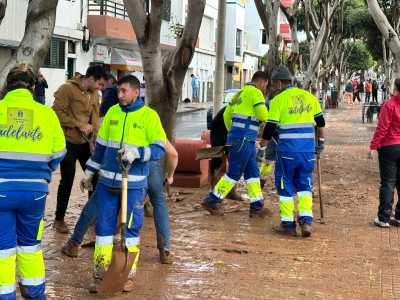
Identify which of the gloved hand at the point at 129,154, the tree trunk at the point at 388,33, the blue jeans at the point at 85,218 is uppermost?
the tree trunk at the point at 388,33

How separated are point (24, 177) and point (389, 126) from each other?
508 centimetres

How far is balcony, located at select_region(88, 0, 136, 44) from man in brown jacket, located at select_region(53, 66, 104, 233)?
22.3 meters

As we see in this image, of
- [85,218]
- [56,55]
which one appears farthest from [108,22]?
[85,218]

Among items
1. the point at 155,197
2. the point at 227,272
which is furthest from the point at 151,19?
the point at 227,272

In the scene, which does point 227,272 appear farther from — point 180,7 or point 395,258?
point 180,7

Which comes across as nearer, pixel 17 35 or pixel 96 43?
pixel 17 35

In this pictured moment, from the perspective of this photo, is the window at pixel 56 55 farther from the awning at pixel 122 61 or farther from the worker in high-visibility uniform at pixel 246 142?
the worker in high-visibility uniform at pixel 246 142

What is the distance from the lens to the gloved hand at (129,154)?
203 inches

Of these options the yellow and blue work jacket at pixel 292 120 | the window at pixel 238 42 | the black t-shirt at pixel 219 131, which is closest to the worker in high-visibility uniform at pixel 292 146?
the yellow and blue work jacket at pixel 292 120

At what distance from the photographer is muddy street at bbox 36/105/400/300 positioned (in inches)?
224

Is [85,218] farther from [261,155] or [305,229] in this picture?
[261,155]

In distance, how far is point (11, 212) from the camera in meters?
4.45

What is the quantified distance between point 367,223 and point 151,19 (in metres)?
3.79

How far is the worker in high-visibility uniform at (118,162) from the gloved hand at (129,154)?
0.09 m
